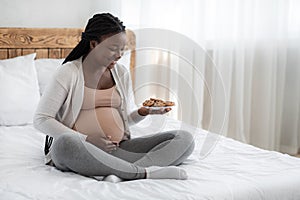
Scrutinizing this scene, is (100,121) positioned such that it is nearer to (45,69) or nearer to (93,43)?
(93,43)

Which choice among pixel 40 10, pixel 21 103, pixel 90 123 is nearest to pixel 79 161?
pixel 90 123

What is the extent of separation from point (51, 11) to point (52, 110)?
1.72 m

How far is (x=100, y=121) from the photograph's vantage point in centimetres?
220

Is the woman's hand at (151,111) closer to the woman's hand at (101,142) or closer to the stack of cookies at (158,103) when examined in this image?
the stack of cookies at (158,103)

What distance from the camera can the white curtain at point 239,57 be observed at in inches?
146

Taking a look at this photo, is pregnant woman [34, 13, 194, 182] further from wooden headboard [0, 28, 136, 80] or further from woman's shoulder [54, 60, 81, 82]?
wooden headboard [0, 28, 136, 80]

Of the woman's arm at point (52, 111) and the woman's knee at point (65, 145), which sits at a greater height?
the woman's arm at point (52, 111)

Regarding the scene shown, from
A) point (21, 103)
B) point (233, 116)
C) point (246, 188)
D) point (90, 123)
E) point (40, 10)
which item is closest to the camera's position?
point (246, 188)

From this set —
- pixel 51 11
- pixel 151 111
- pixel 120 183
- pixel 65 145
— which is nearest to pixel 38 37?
pixel 51 11

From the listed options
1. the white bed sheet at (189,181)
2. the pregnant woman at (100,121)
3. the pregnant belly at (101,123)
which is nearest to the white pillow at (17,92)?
the white bed sheet at (189,181)

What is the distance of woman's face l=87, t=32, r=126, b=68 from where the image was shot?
214 centimetres

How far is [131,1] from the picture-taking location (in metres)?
3.79

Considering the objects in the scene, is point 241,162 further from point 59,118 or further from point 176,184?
point 59,118

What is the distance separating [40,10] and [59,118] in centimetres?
Result: 163
